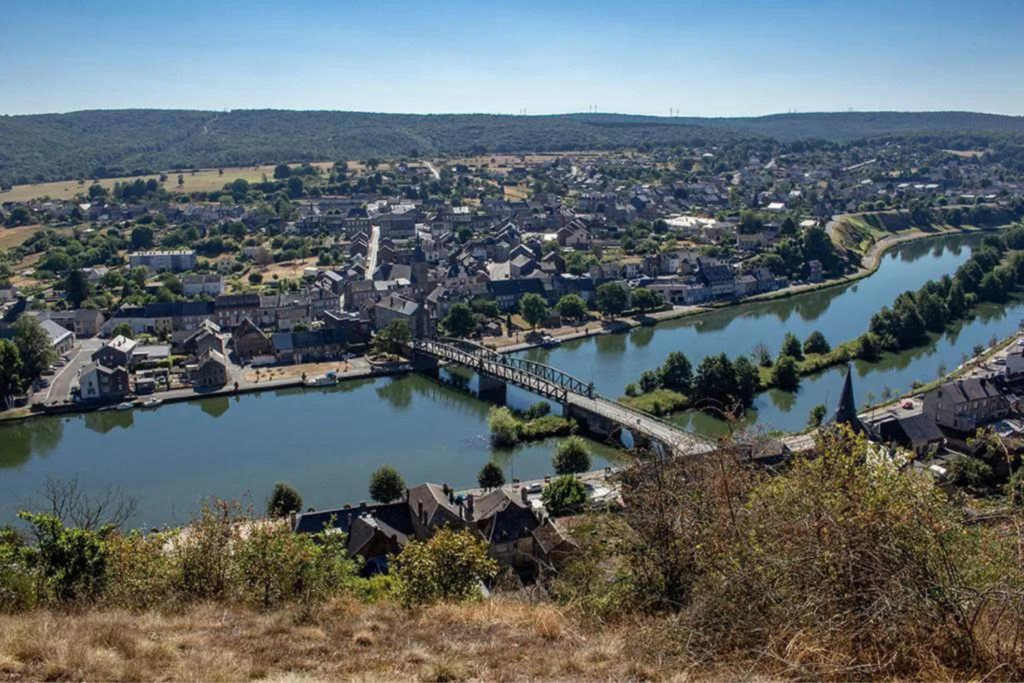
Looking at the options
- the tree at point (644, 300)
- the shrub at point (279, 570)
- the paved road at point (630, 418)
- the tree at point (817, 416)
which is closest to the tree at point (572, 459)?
the paved road at point (630, 418)

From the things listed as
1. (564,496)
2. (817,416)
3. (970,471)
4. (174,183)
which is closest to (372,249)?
(817,416)

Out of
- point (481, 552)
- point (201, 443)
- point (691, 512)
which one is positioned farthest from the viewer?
point (201, 443)

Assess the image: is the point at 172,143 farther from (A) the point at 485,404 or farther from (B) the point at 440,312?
(A) the point at 485,404

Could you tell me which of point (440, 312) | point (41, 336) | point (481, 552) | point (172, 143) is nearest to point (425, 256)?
point (440, 312)

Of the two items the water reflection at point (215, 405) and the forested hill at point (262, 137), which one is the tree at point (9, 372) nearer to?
the water reflection at point (215, 405)

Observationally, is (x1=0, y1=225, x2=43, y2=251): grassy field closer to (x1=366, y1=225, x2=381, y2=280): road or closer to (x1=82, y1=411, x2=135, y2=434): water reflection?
(x1=366, y1=225, x2=381, y2=280): road

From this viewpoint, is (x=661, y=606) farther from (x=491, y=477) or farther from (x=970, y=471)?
(x=970, y=471)
